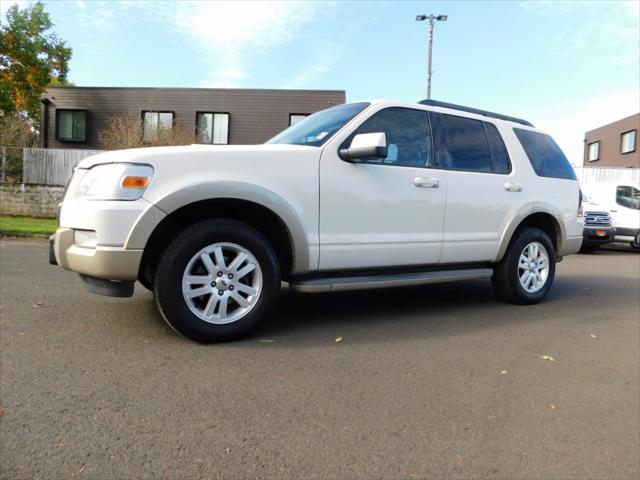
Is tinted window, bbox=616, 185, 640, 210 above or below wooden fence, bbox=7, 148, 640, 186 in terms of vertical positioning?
below

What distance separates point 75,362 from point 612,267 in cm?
955

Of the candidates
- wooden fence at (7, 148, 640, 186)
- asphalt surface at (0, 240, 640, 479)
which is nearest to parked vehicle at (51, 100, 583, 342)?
asphalt surface at (0, 240, 640, 479)

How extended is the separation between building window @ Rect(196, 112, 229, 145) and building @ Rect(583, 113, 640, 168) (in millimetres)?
27080

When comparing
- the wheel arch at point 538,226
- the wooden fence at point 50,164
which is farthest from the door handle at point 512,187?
the wooden fence at point 50,164

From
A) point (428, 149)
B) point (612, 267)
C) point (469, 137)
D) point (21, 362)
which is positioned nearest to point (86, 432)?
point (21, 362)

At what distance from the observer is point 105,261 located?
→ 128 inches

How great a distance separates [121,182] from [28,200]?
15930mm

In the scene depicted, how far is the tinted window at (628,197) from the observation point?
44.5ft

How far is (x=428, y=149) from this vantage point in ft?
15.0

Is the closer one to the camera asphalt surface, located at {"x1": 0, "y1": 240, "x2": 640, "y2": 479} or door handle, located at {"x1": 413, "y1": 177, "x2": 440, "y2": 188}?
asphalt surface, located at {"x1": 0, "y1": 240, "x2": 640, "y2": 479}

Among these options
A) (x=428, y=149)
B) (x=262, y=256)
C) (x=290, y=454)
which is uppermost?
(x=428, y=149)

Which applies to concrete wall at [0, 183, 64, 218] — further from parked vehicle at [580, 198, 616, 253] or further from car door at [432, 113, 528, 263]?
parked vehicle at [580, 198, 616, 253]

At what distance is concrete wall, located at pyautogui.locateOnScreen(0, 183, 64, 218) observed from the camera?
16.6 meters

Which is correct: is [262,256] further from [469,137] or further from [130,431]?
[469,137]
